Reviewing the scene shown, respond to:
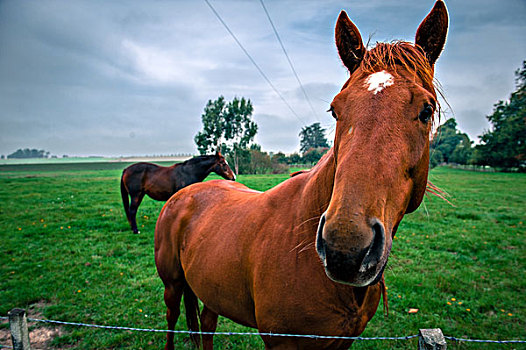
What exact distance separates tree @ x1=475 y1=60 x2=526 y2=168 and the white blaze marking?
39.1 meters


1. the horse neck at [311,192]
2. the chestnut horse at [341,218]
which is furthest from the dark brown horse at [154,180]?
the horse neck at [311,192]

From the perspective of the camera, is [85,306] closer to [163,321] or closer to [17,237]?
[163,321]

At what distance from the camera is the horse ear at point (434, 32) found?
134cm

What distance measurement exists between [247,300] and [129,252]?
582cm

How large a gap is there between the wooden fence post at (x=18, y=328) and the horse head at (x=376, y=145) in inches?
83.1

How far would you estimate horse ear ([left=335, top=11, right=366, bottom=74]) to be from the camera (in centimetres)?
142

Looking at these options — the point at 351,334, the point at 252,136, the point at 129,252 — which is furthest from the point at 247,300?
the point at 252,136

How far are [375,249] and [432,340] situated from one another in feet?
2.29

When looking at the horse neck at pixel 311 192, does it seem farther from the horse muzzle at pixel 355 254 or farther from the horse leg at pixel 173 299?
the horse leg at pixel 173 299

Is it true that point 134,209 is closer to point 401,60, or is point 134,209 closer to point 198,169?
point 198,169

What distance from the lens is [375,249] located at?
36.4 inches

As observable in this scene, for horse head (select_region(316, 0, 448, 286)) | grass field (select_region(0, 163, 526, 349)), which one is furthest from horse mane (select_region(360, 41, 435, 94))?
grass field (select_region(0, 163, 526, 349))

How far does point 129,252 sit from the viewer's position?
21.7 feet

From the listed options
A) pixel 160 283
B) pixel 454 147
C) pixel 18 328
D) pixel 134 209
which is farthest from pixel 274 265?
pixel 454 147
